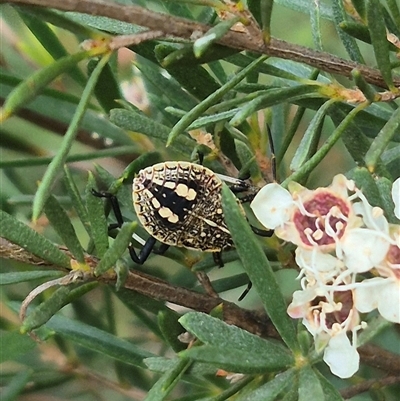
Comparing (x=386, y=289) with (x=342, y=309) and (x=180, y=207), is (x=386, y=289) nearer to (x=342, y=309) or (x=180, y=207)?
(x=342, y=309)

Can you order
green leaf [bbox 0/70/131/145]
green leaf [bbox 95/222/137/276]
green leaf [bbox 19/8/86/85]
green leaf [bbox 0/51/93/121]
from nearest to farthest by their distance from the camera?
green leaf [bbox 0/51/93/121]
green leaf [bbox 95/222/137/276]
green leaf [bbox 19/8/86/85]
green leaf [bbox 0/70/131/145]

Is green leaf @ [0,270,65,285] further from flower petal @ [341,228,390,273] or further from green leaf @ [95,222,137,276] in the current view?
flower petal @ [341,228,390,273]

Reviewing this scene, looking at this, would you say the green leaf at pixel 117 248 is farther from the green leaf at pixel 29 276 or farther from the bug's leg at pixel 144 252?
the bug's leg at pixel 144 252

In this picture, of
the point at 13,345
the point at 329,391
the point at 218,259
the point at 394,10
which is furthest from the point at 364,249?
the point at 13,345

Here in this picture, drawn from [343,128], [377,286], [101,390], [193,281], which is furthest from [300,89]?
[101,390]

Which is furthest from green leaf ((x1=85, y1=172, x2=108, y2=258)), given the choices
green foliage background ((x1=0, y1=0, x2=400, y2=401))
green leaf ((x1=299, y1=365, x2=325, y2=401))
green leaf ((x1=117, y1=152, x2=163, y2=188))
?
green leaf ((x1=299, y1=365, x2=325, y2=401))

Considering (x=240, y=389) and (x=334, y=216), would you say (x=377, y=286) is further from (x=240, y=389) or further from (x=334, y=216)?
(x=240, y=389)
